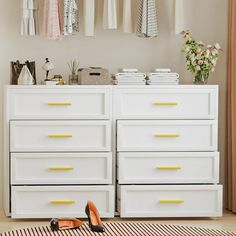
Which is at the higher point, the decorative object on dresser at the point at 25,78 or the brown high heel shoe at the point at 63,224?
the decorative object on dresser at the point at 25,78

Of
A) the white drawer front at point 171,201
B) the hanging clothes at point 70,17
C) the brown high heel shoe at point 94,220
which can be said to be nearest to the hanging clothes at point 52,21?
the hanging clothes at point 70,17

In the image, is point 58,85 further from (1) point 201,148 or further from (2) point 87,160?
(1) point 201,148

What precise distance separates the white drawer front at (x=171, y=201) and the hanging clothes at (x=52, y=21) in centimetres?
128

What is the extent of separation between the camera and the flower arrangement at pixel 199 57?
219 inches

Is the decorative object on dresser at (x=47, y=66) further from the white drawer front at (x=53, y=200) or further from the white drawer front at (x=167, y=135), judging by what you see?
the white drawer front at (x=53, y=200)

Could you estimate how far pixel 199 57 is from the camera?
556 centimetres

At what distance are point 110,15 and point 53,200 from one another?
1.50m

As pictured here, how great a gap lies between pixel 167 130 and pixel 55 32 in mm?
1136

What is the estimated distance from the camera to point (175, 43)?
5.92 metres

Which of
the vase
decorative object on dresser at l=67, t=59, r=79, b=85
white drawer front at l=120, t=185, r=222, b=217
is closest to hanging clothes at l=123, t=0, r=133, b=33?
decorative object on dresser at l=67, t=59, r=79, b=85

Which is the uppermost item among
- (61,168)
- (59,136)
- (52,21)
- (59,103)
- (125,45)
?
(52,21)

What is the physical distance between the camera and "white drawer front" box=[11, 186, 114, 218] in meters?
5.31

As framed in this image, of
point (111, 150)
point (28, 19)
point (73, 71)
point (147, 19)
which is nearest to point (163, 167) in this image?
point (111, 150)

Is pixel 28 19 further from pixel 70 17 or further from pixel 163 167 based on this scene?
pixel 163 167
